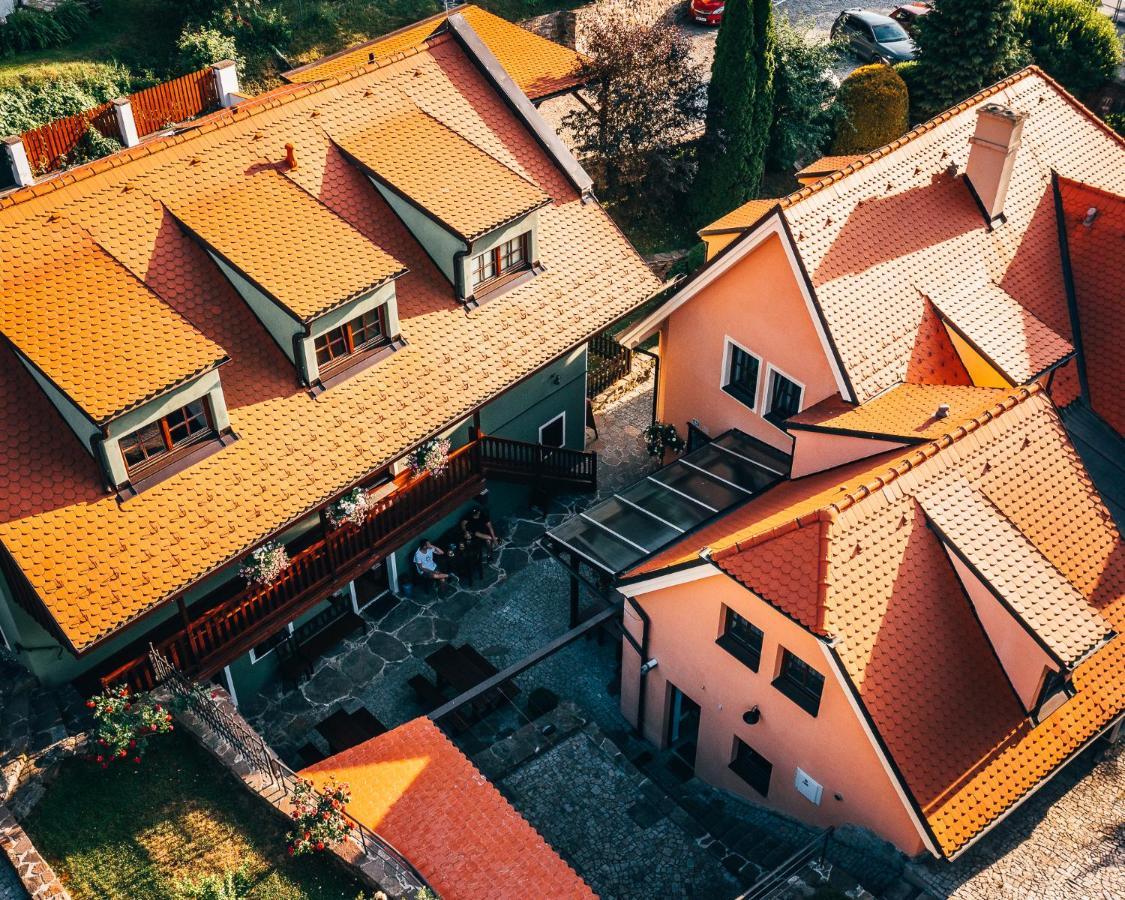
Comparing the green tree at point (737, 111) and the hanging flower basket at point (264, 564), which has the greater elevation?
the green tree at point (737, 111)

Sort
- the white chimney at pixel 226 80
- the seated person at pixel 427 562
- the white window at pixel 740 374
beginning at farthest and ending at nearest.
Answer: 1. the white chimney at pixel 226 80
2. the white window at pixel 740 374
3. the seated person at pixel 427 562

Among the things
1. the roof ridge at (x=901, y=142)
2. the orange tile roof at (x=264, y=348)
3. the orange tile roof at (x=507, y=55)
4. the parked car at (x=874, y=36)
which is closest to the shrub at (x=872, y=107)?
the parked car at (x=874, y=36)

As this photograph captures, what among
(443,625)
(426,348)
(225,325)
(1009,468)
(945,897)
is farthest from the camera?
(443,625)

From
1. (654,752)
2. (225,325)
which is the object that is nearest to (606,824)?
(654,752)

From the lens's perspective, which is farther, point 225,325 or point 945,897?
point 225,325

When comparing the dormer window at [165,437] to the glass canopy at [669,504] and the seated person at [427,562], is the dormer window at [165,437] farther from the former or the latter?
the glass canopy at [669,504]

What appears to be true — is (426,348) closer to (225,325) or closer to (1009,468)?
(225,325)

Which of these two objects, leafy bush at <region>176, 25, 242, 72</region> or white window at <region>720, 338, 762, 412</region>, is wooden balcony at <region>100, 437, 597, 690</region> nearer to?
white window at <region>720, 338, 762, 412</region>
